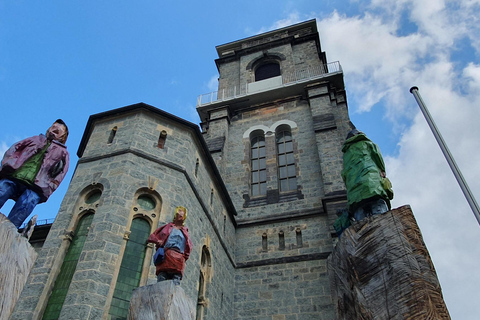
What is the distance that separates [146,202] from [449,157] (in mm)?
6316

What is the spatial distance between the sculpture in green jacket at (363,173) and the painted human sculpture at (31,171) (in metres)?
4.45

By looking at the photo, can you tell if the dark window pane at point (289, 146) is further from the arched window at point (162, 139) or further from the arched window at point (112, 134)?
the arched window at point (112, 134)

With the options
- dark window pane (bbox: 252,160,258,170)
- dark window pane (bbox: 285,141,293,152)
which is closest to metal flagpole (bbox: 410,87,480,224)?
dark window pane (bbox: 285,141,293,152)

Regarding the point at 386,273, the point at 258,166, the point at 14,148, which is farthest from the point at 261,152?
the point at 14,148

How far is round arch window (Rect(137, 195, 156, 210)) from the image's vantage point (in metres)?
9.27

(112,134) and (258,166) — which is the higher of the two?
(258,166)

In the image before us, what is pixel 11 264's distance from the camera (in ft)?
12.2

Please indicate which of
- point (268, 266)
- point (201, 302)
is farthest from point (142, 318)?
point (268, 266)

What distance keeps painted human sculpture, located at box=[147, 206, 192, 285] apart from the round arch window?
12.7 feet

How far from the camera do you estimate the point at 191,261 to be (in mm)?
9492

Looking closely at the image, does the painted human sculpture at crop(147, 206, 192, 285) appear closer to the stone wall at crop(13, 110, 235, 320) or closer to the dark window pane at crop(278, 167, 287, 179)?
the stone wall at crop(13, 110, 235, 320)

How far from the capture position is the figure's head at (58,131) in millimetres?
5379

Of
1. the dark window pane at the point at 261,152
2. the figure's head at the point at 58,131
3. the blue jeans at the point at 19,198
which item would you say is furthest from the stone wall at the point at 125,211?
the dark window pane at the point at 261,152

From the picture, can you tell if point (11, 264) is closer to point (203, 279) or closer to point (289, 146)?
point (203, 279)
